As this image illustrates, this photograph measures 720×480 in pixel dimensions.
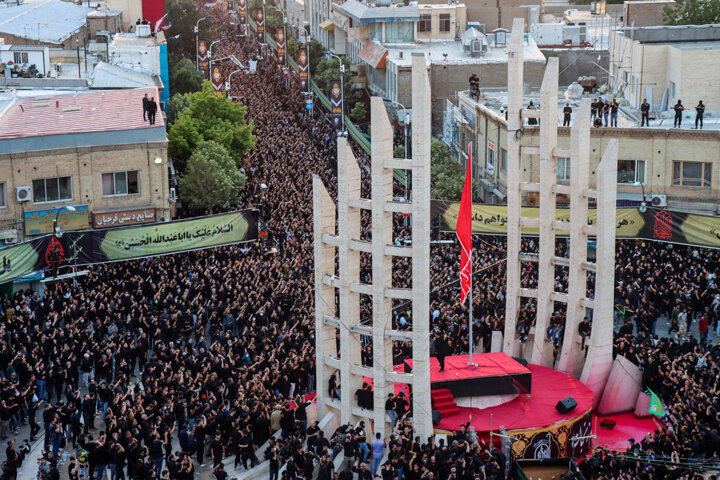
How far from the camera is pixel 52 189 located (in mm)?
47562

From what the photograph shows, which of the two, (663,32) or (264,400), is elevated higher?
(663,32)

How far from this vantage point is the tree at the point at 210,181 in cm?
5416

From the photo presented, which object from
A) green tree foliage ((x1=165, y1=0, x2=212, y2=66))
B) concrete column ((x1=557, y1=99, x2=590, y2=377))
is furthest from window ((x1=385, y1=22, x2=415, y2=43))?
concrete column ((x1=557, y1=99, x2=590, y2=377))

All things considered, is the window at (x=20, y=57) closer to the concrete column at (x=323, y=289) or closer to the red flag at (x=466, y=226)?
the concrete column at (x=323, y=289)

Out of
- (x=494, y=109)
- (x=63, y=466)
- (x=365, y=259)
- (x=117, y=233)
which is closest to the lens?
(x=63, y=466)

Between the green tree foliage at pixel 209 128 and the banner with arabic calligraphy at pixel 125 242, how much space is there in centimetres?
1195

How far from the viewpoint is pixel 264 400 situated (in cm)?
3170

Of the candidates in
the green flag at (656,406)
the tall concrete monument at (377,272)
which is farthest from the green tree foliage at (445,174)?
the tall concrete monument at (377,272)

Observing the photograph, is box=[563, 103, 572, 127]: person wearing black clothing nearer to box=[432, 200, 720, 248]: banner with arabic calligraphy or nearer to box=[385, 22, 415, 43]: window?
box=[432, 200, 720, 248]: banner with arabic calligraphy

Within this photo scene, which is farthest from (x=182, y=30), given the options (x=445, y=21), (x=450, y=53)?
(x=450, y=53)

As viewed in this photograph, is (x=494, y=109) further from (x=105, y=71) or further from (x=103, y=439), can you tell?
(x=103, y=439)

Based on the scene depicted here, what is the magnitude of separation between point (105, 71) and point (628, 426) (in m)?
38.9

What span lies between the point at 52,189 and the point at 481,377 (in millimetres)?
23307

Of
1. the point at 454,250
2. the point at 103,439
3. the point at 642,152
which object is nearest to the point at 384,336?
the point at 103,439
